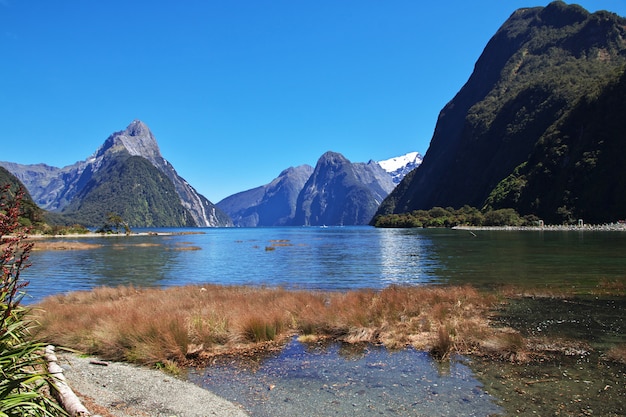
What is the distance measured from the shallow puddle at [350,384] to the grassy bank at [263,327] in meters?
1.21

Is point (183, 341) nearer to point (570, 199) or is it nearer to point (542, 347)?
point (542, 347)

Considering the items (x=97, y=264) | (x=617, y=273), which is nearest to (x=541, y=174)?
(x=617, y=273)

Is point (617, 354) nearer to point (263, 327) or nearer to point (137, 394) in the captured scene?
point (263, 327)

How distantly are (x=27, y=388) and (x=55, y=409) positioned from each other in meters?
0.66

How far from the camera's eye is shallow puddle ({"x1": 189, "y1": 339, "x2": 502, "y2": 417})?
10.0 m

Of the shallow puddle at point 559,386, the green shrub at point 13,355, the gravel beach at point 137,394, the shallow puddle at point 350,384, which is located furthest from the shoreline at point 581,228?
the green shrub at point 13,355

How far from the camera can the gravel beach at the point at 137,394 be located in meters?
9.55

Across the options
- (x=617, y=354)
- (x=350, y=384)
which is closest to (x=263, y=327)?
(x=350, y=384)

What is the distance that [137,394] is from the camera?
34.5 ft

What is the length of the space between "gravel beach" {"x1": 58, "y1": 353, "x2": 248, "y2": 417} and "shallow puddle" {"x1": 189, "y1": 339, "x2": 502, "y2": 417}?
61 cm

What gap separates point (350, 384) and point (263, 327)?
5.10 metres

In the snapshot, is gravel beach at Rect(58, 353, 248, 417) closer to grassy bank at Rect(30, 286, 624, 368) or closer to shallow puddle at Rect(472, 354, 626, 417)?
grassy bank at Rect(30, 286, 624, 368)

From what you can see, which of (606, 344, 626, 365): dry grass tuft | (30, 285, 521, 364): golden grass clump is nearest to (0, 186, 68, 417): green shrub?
(30, 285, 521, 364): golden grass clump

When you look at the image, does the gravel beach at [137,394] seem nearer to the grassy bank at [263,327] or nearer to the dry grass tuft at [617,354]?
the grassy bank at [263,327]
